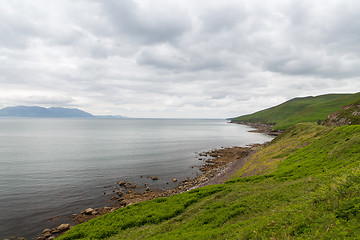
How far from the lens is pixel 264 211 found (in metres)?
19.4

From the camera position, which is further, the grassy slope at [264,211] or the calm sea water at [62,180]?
the calm sea water at [62,180]

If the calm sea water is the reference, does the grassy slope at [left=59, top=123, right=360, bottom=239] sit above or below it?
above

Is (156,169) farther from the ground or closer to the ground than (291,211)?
closer to the ground

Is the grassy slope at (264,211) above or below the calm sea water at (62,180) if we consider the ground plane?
above

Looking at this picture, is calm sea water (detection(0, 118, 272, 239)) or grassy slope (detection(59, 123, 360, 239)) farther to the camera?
calm sea water (detection(0, 118, 272, 239))

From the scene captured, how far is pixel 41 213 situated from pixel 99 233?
19727mm

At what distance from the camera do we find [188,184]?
47656 mm

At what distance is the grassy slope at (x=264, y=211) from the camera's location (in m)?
12.2

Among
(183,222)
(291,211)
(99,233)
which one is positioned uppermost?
(291,211)

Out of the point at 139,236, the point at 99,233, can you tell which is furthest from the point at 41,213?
the point at 139,236

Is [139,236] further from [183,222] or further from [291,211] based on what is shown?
[291,211]

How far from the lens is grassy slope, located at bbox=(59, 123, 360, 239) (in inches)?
481

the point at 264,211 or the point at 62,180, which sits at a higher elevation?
the point at 264,211

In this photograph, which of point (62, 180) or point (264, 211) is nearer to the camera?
point (264, 211)
